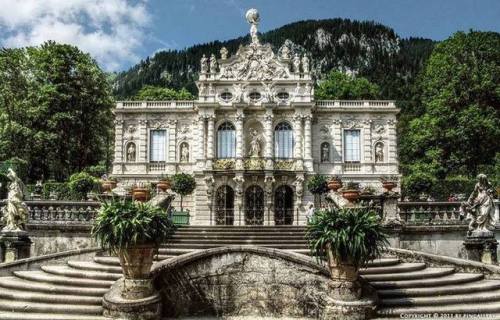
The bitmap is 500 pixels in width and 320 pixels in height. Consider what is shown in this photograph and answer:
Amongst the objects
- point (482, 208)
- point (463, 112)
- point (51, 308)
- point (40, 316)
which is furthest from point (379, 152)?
point (40, 316)

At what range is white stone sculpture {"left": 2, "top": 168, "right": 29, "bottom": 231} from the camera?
48.0 ft

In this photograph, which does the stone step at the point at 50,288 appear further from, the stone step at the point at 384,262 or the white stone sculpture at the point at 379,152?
the white stone sculpture at the point at 379,152

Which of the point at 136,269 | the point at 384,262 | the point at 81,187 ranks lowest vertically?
the point at 384,262

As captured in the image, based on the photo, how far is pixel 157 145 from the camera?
33.5 meters

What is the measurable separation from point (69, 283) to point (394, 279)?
25.4 feet

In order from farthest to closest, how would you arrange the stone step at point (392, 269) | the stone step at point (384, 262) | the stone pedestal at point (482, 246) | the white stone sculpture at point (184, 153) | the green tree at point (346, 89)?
the green tree at point (346, 89), the white stone sculpture at point (184, 153), the stone pedestal at point (482, 246), the stone step at point (384, 262), the stone step at point (392, 269)

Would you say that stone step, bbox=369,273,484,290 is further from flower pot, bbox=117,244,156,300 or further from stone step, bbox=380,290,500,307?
flower pot, bbox=117,244,156,300

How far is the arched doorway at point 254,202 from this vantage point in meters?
31.4

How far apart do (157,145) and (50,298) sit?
23.7 meters

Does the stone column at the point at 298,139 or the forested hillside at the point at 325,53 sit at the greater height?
the forested hillside at the point at 325,53

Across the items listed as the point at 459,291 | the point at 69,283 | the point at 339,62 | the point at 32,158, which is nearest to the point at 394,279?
the point at 459,291

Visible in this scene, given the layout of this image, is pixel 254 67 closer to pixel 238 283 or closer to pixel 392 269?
pixel 392 269

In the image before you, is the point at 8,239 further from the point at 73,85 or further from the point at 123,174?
the point at 73,85

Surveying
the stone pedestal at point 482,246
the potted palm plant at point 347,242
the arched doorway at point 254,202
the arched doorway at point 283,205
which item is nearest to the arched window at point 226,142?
the arched doorway at point 254,202
